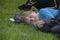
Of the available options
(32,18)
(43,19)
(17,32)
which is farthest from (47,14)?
(17,32)

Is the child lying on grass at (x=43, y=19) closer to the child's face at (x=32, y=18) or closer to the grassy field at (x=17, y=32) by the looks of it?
the child's face at (x=32, y=18)

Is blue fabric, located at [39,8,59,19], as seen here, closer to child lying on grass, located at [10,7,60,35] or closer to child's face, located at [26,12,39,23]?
child lying on grass, located at [10,7,60,35]

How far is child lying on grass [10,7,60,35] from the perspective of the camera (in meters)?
5.46

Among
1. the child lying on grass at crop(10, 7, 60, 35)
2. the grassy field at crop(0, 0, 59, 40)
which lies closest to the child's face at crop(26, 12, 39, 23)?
the child lying on grass at crop(10, 7, 60, 35)

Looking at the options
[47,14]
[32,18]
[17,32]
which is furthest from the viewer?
[47,14]

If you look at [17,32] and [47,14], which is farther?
[47,14]

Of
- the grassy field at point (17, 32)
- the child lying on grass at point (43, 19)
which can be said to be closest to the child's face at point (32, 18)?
the child lying on grass at point (43, 19)

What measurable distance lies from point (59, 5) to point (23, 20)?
99 centimetres

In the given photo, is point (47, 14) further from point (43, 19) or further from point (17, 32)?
point (17, 32)

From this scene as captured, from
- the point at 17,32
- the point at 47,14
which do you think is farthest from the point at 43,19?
the point at 17,32

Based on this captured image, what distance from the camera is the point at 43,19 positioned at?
591 cm

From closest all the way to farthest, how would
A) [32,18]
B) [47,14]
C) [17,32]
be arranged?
[17,32] → [32,18] → [47,14]

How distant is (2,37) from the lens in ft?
16.4

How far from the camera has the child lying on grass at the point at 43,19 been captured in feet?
17.9
